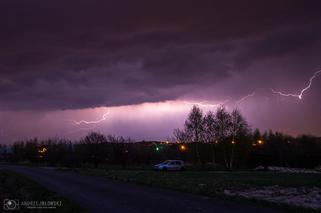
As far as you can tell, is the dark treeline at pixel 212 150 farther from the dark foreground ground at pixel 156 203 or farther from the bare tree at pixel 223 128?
the dark foreground ground at pixel 156 203

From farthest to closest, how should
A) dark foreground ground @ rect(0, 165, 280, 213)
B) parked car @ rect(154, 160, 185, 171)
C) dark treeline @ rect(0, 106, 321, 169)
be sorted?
dark treeline @ rect(0, 106, 321, 169), parked car @ rect(154, 160, 185, 171), dark foreground ground @ rect(0, 165, 280, 213)

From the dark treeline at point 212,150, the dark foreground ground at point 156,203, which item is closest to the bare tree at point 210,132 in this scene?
the dark treeline at point 212,150

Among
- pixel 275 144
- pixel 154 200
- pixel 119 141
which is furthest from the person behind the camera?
pixel 275 144

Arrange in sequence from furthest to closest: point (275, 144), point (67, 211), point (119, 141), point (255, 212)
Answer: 1. point (275, 144)
2. point (119, 141)
3. point (67, 211)
4. point (255, 212)

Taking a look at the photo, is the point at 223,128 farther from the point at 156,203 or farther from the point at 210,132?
the point at 156,203

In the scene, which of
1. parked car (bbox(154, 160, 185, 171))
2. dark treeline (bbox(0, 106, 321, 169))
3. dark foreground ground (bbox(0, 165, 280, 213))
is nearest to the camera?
dark foreground ground (bbox(0, 165, 280, 213))

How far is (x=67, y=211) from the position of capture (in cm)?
1770

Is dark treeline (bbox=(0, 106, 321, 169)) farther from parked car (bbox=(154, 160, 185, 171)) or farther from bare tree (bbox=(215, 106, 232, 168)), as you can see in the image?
parked car (bbox=(154, 160, 185, 171))

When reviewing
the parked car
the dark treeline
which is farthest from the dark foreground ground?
the dark treeline

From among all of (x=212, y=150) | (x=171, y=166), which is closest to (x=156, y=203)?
(x=171, y=166)

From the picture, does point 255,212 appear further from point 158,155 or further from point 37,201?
point 158,155

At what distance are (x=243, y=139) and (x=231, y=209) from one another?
69.0m

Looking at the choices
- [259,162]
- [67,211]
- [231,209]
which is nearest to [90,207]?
[67,211]

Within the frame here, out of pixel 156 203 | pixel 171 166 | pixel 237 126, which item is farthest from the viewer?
pixel 237 126
